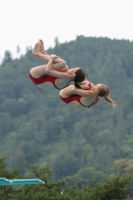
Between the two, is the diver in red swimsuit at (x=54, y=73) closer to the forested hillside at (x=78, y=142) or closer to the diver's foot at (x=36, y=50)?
the diver's foot at (x=36, y=50)

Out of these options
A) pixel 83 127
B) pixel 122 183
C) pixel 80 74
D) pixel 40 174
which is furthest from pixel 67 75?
pixel 83 127

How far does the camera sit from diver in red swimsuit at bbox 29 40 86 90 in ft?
54.4

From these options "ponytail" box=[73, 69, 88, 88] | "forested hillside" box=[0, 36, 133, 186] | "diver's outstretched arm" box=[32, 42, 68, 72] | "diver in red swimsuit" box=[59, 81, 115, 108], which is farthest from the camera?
"forested hillside" box=[0, 36, 133, 186]

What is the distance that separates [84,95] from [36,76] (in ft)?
3.86

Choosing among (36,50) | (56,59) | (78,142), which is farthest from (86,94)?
(78,142)

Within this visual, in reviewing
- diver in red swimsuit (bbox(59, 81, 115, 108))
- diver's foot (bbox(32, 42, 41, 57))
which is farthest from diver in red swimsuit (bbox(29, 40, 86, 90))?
diver in red swimsuit (bbox(59, 81, 115, 108))

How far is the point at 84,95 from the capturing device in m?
17.0

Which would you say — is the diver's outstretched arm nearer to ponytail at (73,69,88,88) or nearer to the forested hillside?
ponytail at (73,69,88,88)

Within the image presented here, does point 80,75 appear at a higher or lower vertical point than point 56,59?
lower

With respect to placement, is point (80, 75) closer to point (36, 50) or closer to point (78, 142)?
point (36, 50)

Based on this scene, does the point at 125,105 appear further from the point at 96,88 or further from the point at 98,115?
the point at 96,88

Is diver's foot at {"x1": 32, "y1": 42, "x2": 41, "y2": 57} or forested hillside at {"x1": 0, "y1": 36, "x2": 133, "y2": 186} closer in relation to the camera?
diver's foot at {"x1": 32, "y1": 42, "x2": 41, "y2": 57}

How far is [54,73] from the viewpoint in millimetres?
16578

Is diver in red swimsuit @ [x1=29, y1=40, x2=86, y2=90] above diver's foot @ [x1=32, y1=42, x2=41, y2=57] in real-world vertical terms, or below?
below
